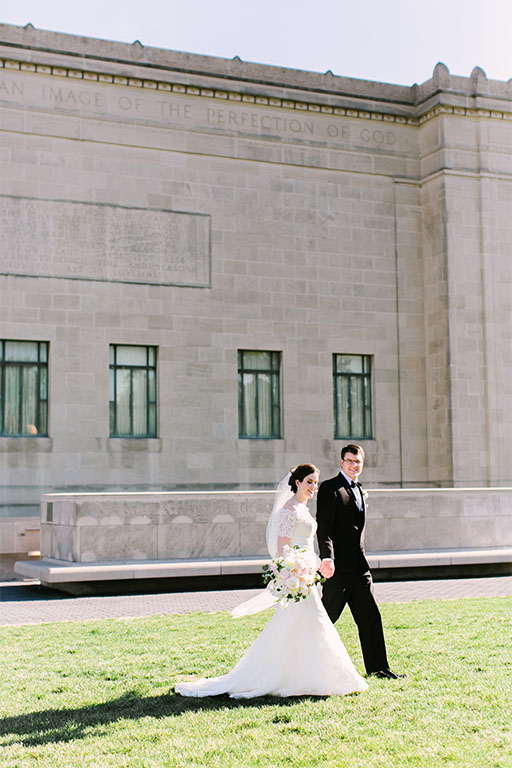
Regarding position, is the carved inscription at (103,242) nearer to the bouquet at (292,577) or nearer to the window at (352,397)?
the window at (352,397)

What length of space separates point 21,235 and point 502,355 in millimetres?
12807

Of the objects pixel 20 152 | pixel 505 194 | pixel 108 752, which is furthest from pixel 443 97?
pixel 108 752

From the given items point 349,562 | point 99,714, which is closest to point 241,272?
point 349,562

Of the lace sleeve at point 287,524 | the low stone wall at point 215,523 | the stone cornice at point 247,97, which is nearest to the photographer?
the lace sleeve at point 287,524

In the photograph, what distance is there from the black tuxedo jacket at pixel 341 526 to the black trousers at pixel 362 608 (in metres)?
0.10

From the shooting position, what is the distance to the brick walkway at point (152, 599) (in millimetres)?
13812

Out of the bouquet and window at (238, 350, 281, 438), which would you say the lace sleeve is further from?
window at (238, 350, 281, 438)

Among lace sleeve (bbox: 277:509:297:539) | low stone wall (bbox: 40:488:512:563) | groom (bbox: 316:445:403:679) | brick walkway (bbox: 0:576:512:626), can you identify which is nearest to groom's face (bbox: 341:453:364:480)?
groom (bbox: 316:445:403:679)

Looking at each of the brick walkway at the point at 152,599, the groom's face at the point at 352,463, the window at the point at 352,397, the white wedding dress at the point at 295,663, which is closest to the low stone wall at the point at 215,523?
the brick walkway at the point at 152,599

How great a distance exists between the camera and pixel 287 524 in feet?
28.0

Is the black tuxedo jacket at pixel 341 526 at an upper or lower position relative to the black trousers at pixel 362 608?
upper

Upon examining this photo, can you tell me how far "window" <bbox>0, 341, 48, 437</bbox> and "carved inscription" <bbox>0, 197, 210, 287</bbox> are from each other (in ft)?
5.95

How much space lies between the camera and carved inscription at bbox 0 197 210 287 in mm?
22562

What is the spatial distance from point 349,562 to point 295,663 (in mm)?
1175
